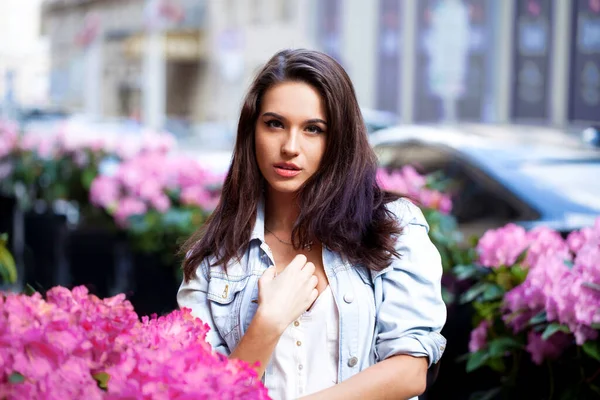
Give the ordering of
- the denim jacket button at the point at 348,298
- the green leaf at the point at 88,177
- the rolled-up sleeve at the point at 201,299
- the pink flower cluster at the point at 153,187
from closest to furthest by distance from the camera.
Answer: the denim jacket button at the point at 348,298 < the rolled-up sleeve at the point at 201,299 < the pink flower cluster at the point at 153,187 < the green leaf at the point at 88,177

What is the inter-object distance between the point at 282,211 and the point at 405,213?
284mm

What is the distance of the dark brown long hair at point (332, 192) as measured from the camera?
6.75ft

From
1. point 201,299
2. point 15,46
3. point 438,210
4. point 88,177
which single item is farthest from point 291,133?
point 15,46

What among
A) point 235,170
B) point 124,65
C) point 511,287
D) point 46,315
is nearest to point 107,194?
point 511,287

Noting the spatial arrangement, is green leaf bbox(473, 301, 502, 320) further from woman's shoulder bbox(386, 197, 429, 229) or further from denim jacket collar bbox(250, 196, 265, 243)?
denim jacket collar bbox(250, 196, 265, 243)

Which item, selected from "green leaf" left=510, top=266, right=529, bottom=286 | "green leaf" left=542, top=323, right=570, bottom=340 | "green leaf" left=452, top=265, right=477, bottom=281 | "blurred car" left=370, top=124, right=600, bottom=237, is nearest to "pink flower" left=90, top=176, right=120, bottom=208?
"blurred car" left=370, top=124, right=600, bottom=237

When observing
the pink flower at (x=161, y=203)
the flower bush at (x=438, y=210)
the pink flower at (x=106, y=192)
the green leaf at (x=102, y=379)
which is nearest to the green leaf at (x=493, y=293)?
the flower bush at (x=438, y=210)

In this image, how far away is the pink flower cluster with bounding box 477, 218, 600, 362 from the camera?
2.58 metres

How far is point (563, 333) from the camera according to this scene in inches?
110

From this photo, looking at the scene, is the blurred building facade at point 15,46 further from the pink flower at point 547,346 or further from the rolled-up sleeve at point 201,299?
the rolled-up sleeve at point 201,299

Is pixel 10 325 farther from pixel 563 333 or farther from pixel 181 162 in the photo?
pixel 181 162

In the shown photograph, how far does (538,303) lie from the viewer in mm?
2766

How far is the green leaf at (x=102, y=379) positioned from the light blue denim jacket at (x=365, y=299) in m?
0.64

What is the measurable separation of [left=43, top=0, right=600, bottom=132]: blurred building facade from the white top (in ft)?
13.4
